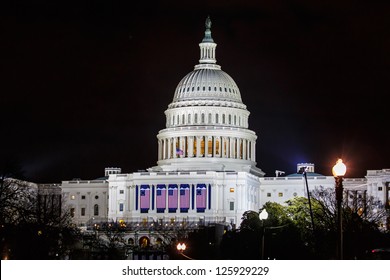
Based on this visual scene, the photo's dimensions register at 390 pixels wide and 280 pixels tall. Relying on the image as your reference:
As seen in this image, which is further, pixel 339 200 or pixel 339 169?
pixel 339 200

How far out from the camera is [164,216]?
199625 millimetres

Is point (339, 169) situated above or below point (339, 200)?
above

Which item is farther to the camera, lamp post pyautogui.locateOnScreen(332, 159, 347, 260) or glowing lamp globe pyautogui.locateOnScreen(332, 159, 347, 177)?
glowing lamp globe pyautogui.locateOnScreen(332, 159, 347, 177)

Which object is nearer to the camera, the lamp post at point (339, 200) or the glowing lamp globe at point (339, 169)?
the lamp post at point (339, 200)

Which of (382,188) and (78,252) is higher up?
(382,188)

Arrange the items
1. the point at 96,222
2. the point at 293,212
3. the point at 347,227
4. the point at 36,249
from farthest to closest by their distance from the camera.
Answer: the point at 96,222
the point at 293,212
the point at 347,227
the point at 36,249

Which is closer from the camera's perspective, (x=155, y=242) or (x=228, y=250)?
(x=228, y=250)
